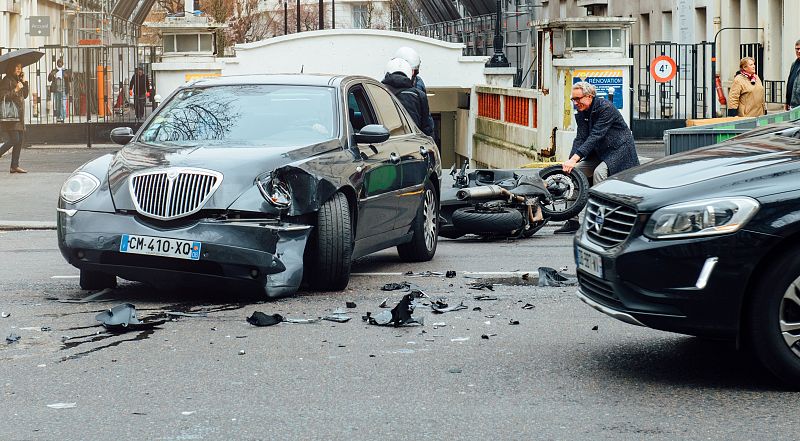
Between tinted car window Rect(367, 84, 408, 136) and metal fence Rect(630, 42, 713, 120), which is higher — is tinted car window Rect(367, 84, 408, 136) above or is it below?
below

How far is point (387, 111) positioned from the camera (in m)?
11.4

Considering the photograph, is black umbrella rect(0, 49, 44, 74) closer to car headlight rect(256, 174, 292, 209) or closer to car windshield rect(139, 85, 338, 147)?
car windshield rect(139, 85, 338, 147)

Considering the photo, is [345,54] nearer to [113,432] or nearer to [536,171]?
[536,171]

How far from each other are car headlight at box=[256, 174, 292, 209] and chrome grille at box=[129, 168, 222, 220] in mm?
265

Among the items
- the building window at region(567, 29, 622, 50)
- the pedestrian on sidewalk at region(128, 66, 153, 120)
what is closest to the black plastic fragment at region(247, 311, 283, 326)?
the building window at region(567, 29, 622, 50)

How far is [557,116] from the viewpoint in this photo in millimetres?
20734

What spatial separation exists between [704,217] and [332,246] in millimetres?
3525

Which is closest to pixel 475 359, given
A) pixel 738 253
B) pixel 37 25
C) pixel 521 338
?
pixel 521 338

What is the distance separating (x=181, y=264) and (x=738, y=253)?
3.78 meters

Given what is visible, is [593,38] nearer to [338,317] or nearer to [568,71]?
[568,71]

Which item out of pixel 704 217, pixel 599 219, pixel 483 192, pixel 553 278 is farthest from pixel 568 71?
pixel 704 217

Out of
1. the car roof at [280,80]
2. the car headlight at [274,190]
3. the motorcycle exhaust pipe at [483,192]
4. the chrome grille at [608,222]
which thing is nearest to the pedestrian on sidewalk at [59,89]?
the motorcycle exhaust pipe at [483,192]

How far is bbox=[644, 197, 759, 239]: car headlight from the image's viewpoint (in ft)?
20.2

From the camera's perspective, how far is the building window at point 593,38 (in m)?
20.7
